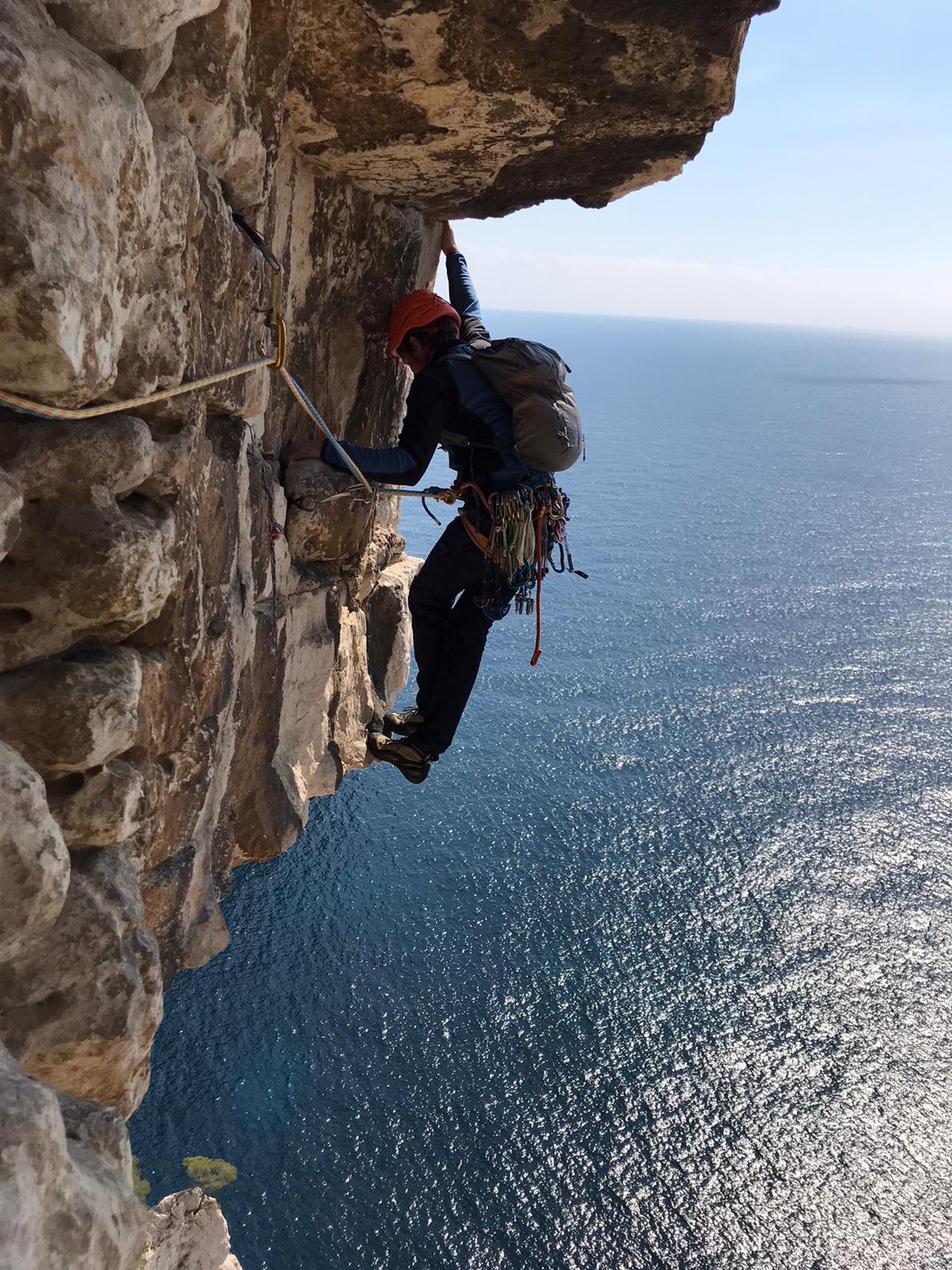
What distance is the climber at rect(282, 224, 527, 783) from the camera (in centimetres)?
412

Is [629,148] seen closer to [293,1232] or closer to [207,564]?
[207,564]

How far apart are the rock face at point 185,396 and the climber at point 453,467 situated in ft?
1.66

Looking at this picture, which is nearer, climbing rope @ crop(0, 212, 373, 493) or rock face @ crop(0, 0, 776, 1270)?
rock face @ crop(0, 0, 776, 1270)

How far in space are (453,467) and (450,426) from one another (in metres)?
0.34

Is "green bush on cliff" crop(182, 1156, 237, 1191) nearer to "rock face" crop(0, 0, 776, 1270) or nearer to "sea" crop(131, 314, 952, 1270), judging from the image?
"sea" crop(131, 314, 952, 1270)

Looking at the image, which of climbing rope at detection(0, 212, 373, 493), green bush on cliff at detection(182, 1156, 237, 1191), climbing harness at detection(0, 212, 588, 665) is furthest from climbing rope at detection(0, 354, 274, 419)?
green bush on cliff at detection(182, 1156, 237, 1191)

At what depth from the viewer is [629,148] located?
4.57 m

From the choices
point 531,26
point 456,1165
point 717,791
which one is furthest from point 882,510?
point 531,26

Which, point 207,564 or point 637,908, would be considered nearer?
point 207,564

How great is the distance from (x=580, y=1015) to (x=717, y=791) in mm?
7700

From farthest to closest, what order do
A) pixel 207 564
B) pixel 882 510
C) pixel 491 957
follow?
pixel 882 510, pixel 491 957, pixel 207 564

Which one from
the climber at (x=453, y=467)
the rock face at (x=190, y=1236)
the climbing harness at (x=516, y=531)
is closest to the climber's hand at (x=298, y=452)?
the climber at (x=453, y=467)

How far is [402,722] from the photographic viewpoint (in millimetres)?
4902

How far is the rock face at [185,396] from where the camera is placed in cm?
180
